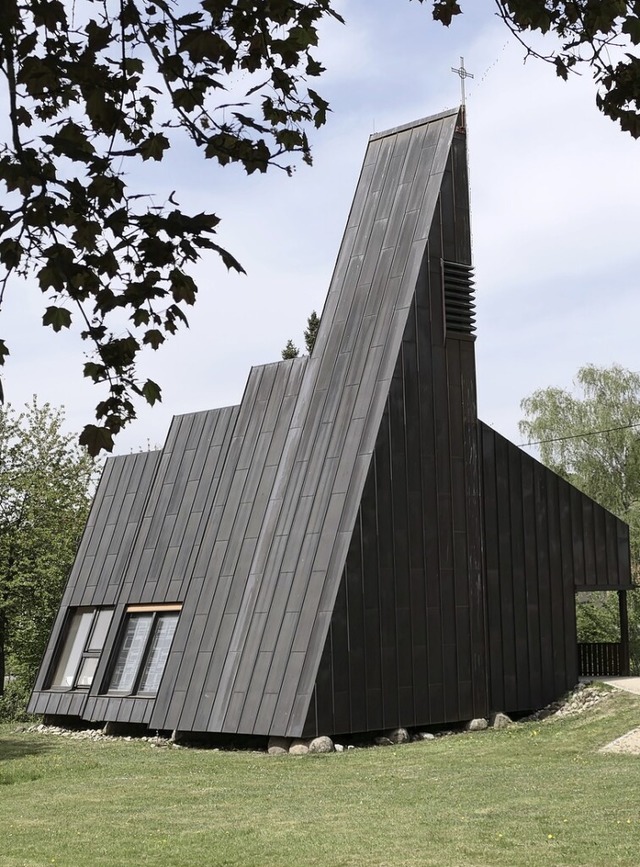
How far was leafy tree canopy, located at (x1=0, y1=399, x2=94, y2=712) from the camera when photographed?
30.7m

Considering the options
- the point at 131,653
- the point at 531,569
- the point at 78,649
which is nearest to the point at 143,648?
the point at 131,653

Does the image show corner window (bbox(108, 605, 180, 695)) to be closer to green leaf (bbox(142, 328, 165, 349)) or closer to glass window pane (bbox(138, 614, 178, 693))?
glass window pane (bbox(138, 614, 178, 693))

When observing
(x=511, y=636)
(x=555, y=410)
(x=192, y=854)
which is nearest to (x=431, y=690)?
(x=511, y=636)

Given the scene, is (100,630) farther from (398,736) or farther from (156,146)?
(156,146)

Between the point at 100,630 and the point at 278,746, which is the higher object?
the point at 100,630

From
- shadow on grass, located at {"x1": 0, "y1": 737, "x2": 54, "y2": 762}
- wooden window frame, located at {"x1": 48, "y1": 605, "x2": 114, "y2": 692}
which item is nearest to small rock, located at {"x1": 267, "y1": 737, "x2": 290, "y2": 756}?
shadow on grass, located at {"x1": 0, "y1": 737, "x2": 54, "y2": 762}

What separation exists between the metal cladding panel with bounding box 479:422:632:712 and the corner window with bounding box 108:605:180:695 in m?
4.89

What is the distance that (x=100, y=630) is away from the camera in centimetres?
2070

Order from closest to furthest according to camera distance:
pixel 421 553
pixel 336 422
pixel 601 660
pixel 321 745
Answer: pixel 321 745 < pixel 421 553 < pixel 336 422 < pixel 601 660

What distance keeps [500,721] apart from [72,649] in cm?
743

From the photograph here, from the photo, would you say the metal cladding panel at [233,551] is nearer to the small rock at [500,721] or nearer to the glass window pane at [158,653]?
the glass window pane at [158,653]

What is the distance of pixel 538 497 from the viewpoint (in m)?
20.1

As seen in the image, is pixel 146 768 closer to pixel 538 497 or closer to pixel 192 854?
pixel 192 854

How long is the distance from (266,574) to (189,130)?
1225 centimetres
